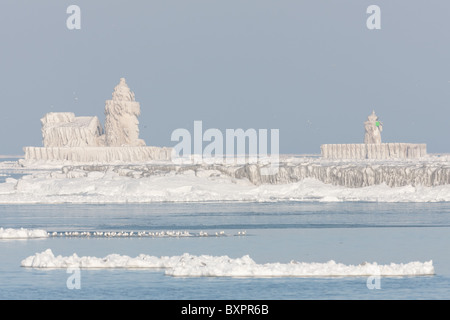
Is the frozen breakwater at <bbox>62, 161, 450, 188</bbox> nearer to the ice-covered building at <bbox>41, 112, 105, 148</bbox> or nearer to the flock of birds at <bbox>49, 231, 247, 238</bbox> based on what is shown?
the flock of birds at <bbox>49, 231, 247, 238</bbox>

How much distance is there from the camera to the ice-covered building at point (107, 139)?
8962cm

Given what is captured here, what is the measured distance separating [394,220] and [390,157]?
6395cm

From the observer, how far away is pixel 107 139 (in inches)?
3703

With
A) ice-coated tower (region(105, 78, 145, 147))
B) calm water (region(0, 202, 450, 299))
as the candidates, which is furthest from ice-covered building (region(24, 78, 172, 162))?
calm water (region(0, 202, 450, 299))

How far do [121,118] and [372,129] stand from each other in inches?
1103

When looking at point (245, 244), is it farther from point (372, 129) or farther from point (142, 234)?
point (372, 129)

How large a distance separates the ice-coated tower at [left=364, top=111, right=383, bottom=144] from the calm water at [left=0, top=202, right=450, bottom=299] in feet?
199

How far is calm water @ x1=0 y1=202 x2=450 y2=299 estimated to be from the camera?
57.4ft

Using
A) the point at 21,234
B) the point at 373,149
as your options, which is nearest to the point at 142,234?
the point at 21,234

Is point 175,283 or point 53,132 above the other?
point 53,132
